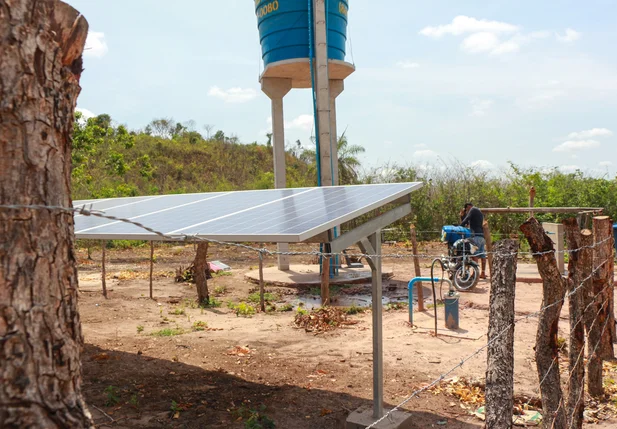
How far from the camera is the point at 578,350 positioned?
4938 mm

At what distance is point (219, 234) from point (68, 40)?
2.98 meters

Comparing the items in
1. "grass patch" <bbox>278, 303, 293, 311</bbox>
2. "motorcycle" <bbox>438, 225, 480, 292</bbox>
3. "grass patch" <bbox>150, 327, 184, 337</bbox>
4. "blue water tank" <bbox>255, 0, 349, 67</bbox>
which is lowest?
"grass patch" <bbox>150, 327, 184, 337</bbox>

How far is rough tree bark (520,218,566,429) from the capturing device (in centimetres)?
434

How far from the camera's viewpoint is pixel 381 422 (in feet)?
18.1

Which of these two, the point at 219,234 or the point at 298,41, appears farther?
the point at 298,41

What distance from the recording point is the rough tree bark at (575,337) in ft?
15.5

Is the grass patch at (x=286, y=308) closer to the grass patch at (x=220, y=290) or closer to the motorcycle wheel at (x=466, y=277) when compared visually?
the grass patch at (x=220, y=290)

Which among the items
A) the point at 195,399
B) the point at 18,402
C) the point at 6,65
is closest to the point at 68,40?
the point at 6,65

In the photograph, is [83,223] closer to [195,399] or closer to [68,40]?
[195,399]

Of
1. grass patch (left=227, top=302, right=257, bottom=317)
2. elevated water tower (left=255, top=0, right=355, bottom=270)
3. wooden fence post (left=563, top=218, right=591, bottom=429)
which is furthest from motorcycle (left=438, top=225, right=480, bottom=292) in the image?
wooden fence post (left=563, top=218, right=591, bottom=429)

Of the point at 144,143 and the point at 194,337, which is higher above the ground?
the point at 144,143

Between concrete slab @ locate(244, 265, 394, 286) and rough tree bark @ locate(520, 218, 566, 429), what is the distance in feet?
32.0

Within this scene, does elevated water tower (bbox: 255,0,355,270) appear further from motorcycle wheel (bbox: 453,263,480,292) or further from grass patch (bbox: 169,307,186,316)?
grass patch (bbox: 169,307,186,316)

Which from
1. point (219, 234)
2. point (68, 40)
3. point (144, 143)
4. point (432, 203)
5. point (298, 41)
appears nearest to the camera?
point (68, 40)
